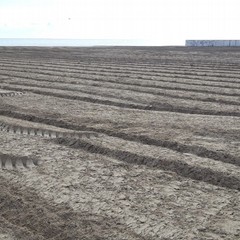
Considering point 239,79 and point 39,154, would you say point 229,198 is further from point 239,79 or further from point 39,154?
point 239,79

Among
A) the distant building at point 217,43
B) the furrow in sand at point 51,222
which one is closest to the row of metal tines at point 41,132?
the furrow in sand at point 51,222

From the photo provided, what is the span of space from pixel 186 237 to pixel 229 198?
954 millimetres

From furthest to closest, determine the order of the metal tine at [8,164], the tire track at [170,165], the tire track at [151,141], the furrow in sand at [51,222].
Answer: the tire track at [151,141], the metal tine at [8,164], the tire track at [170,165], the furrow in sand at [51,222]

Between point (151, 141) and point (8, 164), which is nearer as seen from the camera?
point (8, 164)

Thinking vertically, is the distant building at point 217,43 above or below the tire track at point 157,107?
above

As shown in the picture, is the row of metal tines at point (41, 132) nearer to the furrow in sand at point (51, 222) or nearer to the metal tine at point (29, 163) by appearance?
the metal tine at point (29, 163)

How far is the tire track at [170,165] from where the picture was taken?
15.3 ft

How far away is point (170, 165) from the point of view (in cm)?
517

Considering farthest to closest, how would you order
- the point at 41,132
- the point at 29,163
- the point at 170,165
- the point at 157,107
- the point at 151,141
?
the point at 157,107, the point at 41,132, the point at 151,141, the point at 29,163, the point at 170,165

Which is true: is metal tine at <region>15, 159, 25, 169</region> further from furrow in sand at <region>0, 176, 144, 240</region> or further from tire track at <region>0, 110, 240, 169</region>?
tire track at <region>0, 110, 240, 169</region>

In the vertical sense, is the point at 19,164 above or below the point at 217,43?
below

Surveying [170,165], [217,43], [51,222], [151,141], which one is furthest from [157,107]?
[217,43]

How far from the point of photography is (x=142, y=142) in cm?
623

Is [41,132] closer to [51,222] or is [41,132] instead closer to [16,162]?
[16,162]
